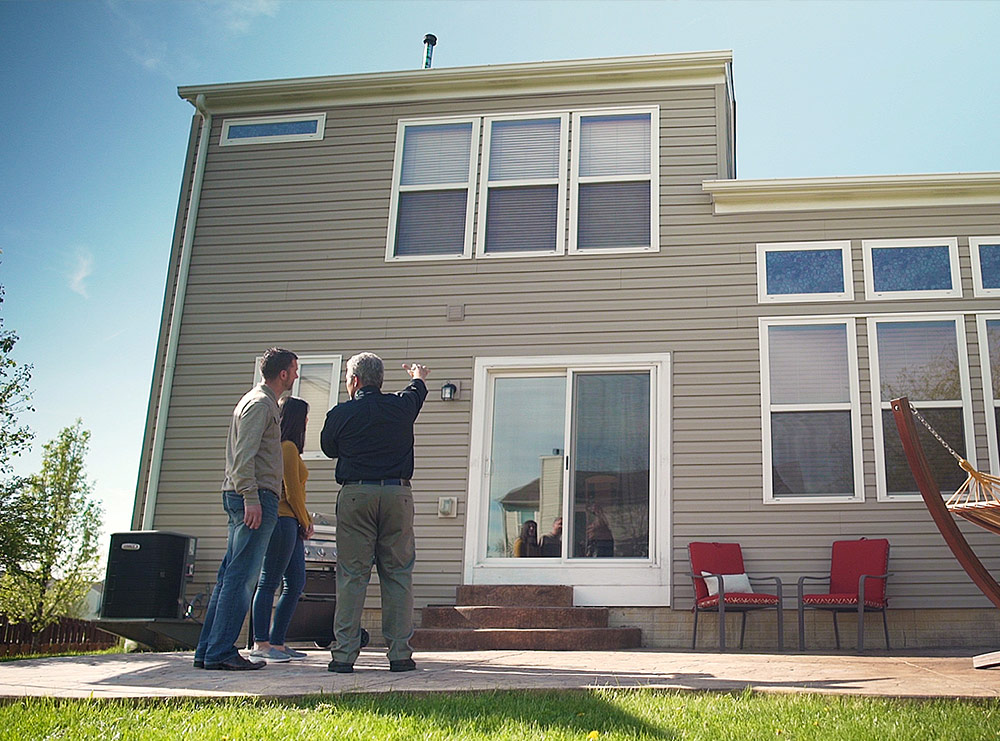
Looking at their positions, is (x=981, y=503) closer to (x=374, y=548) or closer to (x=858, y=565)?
(x=858, y=565)

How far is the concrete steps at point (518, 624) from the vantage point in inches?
251

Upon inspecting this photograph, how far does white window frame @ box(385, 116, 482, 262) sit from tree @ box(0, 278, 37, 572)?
5.52 m

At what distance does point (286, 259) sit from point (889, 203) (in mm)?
5164

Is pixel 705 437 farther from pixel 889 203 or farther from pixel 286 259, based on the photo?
pixel 286 259

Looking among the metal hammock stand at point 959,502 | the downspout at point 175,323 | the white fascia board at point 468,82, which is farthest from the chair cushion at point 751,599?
the downspout at point 175,323

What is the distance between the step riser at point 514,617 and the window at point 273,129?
4.60 m

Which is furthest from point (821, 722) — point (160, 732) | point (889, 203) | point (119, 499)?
point (119, 499)

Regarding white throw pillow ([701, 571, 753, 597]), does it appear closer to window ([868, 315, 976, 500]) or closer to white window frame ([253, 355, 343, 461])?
window ([868, 315, 976, 500])

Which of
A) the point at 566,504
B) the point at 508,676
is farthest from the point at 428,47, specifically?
the point at 508,676

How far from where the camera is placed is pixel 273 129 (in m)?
9.08

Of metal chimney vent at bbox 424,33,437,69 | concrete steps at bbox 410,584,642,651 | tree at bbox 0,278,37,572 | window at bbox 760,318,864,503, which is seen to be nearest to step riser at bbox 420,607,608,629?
concrete steps at bbox 410,584,642,651

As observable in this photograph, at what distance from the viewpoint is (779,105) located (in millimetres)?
11234

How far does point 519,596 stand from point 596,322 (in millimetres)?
2294

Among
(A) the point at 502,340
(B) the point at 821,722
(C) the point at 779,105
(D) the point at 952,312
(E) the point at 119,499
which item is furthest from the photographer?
(E) the point at 119,499
